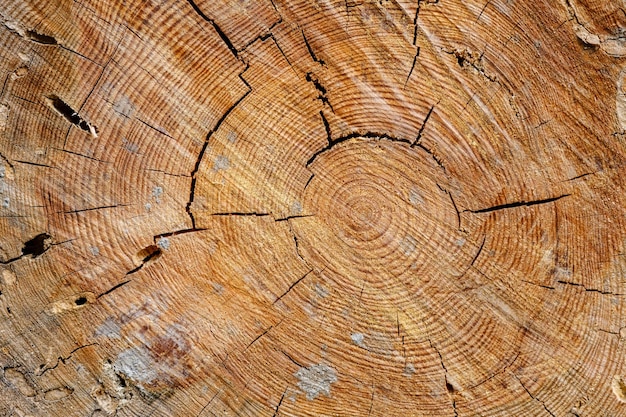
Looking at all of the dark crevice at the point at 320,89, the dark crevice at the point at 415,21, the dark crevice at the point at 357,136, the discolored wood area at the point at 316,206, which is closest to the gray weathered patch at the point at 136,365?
the discolored wood area at the point at 316,206

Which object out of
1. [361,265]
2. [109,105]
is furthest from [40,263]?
[361,265]

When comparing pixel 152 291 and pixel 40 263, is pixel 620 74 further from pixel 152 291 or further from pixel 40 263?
pixel 40 263

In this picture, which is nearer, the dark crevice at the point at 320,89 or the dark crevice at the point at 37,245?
the dark crevice at the point at 320,89

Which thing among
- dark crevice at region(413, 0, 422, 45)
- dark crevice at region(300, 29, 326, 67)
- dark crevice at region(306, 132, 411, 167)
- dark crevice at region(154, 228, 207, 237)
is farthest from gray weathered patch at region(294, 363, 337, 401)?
dark crevice at region(413, 0, 422, 45)

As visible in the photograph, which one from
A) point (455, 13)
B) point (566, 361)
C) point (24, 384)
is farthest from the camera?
point (24, 384)

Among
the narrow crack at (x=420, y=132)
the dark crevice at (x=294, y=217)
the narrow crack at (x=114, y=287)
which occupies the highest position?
the narrow crack at (x=420, y=132)

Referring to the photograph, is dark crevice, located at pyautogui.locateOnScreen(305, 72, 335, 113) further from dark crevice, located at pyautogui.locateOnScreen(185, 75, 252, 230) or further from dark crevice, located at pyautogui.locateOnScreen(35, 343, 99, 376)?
dark crevice, located at pyautogui.locateOnScreen(35, 343, 99, 376)

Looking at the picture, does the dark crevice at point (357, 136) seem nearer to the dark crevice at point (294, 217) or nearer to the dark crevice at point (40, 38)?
the dark crevice at point (294, 217)
